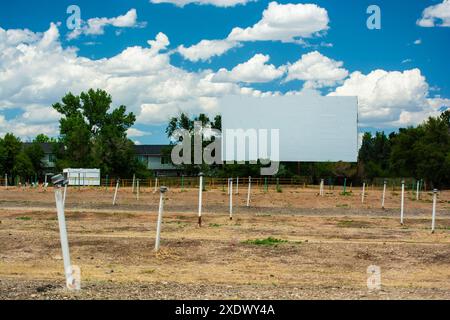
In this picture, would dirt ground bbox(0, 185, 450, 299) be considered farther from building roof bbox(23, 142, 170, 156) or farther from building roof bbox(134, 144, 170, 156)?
building roof bbox(23, 142, 170, 156)

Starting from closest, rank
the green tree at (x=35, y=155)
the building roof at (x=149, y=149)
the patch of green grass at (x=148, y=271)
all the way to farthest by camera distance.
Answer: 1. the patch of green grass at (x=148, y=271)
2. the green tree at (x=35, y=155)
3. the building roof at (x=149, y=149)

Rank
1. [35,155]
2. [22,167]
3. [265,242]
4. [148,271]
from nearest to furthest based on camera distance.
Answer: [148,271] < [265,242] < [22,167] < [35,155]

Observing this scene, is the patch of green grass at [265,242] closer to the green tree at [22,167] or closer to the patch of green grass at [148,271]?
the patch of green grass at [148,271]

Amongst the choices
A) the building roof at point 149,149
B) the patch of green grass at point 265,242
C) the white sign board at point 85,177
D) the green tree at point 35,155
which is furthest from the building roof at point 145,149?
the patch of green grass at point 265,242

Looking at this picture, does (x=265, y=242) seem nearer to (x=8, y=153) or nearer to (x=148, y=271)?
(x=148, y=271)

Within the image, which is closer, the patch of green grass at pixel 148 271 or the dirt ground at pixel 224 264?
the dirt ground at pixel 224 264

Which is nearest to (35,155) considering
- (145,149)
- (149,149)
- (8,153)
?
(8,153)

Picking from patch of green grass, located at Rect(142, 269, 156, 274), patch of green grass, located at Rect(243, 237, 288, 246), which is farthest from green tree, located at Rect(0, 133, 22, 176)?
patch of green grass, located at Rect(142, 269, 156, 274)

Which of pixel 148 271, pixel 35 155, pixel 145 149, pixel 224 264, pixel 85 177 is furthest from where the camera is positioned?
pixel 145 149

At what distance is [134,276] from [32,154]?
9886cm

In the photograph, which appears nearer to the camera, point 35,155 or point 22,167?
point 22,167

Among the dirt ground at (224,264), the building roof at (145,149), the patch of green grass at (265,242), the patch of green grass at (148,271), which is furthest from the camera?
the building roof at (145,149)

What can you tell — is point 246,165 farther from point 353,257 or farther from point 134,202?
point 353,257

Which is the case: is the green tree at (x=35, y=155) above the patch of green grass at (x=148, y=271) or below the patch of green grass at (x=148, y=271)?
above
